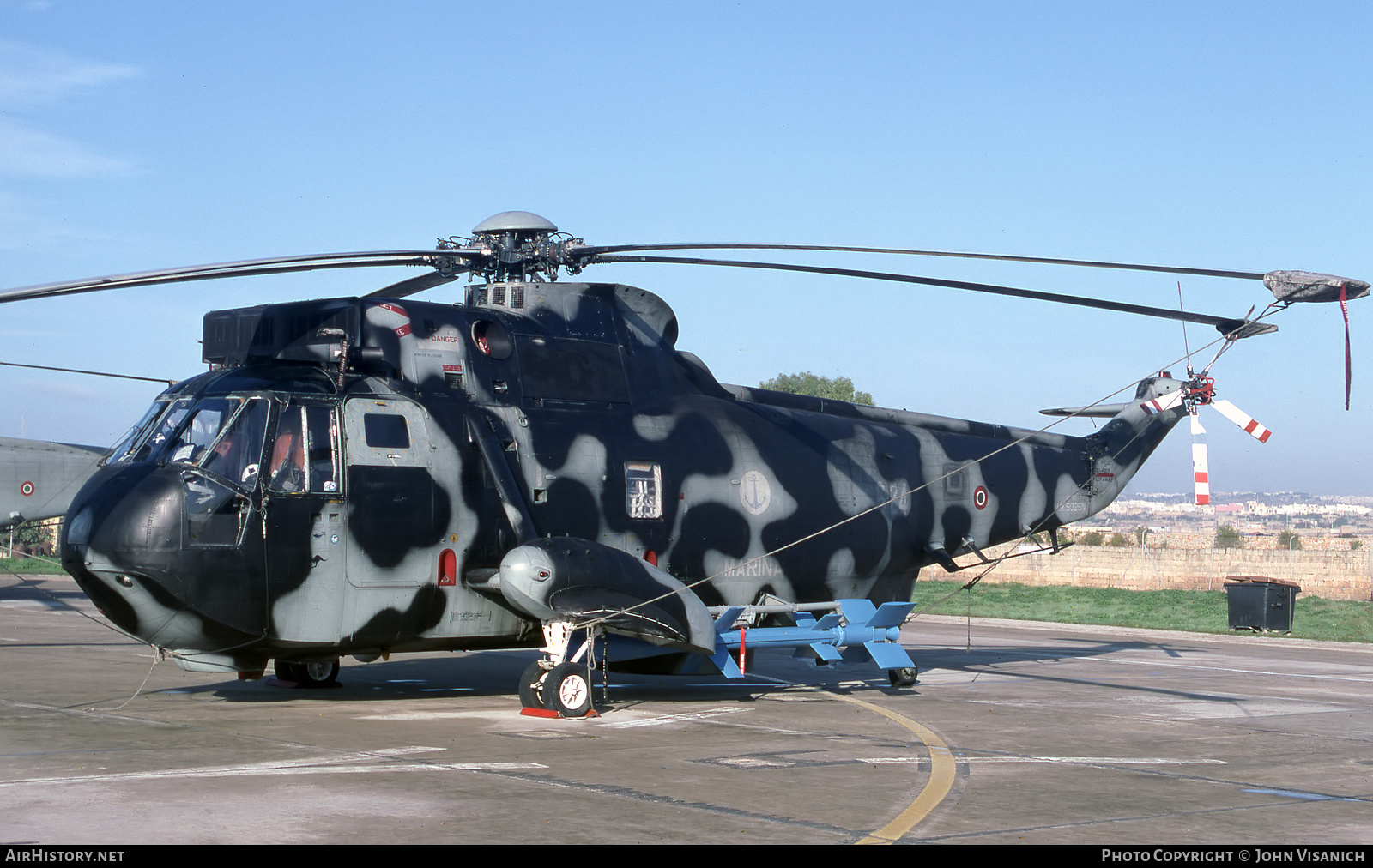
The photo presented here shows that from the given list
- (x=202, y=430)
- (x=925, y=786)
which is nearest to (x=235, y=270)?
(x=202, y=430)

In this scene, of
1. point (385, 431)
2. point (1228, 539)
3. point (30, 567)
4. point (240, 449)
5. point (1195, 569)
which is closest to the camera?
point (240, 449)

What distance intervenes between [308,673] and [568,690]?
12.3 ft

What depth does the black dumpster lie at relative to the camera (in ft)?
92.0

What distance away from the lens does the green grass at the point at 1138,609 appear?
3008cm

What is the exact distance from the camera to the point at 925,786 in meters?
9.39

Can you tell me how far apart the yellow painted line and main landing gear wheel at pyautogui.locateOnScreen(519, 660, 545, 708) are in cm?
348

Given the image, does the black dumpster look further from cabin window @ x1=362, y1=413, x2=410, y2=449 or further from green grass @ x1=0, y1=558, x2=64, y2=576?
green grass @ x1=0, y1=558, x2=64, y2=576

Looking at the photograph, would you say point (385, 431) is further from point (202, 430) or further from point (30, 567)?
point (30, 567)

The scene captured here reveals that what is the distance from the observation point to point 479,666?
18.6 meters

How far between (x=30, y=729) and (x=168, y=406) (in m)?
3.08

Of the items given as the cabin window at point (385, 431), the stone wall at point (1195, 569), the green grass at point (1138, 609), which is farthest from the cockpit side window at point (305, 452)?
the stone wall at point (1195, 569)

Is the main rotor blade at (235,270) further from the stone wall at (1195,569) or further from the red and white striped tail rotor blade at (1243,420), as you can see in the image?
the stone wall at (1195,569)

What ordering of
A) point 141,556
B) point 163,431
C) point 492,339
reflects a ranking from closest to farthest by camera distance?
1. point 141,556
2. point 163,431
3. point 492,339

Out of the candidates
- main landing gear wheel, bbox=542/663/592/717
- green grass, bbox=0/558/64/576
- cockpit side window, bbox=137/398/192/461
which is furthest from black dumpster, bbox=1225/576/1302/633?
green grass, bbox=0/558/64/576
